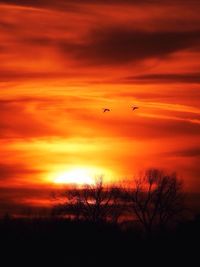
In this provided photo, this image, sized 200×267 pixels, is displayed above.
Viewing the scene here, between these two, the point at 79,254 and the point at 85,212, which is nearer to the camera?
the point at 79,254

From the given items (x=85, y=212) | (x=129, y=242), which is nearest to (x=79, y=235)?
(x=129, y=242)

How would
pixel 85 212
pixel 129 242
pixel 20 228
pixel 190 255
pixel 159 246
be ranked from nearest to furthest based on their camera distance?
pixel 190 255 → pixel 159 246 → pixel 129 242 → pixel 20 228 → pixel 85 212

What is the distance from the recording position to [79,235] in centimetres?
11156

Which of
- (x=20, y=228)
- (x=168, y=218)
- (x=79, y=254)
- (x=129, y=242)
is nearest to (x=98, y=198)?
(x=168, y=218)

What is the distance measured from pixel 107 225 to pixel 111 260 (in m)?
37.4

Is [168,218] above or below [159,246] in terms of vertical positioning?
above

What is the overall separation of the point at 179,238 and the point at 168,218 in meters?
35.3

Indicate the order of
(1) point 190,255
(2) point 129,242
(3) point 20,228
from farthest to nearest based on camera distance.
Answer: (3) point 20,228, (2) point 129,242, (1) point 190,255

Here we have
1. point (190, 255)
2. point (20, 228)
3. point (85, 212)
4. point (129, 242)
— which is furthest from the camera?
point (85, 212)

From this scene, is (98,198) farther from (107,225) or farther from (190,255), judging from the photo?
(190,255)

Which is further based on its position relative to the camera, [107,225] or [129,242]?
[107,225]

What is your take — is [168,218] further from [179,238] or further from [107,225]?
[179,238]

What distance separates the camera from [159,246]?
93750 mm

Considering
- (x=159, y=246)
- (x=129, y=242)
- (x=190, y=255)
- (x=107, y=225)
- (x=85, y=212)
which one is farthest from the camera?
(x=85, y=212)
